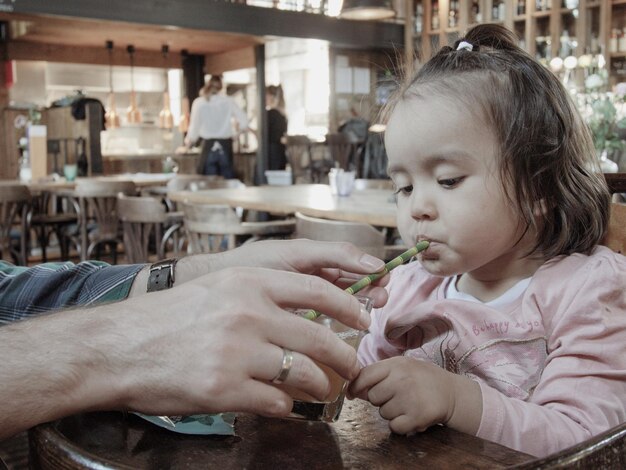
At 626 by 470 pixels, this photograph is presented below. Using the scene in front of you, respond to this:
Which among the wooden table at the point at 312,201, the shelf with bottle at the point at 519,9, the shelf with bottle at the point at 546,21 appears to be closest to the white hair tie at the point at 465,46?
the wooden table at the point at 312,201

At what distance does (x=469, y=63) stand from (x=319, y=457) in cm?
67

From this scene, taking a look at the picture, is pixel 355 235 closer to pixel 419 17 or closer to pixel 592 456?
pixel 592 456

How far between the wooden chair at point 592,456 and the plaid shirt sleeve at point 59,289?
860 millimetres

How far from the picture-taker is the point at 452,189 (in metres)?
0.98

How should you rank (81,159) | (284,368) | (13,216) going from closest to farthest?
(284,368) < (13,216) < (81,159)

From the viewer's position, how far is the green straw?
0.72 meters

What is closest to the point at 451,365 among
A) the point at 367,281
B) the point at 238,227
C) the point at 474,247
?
the point at 474,247

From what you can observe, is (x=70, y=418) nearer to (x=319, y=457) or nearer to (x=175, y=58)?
(x=319, y=457)

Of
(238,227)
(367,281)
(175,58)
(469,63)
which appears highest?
(175,58)

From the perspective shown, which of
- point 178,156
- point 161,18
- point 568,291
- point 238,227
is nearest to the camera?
point 568,291

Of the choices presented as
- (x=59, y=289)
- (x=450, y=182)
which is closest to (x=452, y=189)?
(x=450, y=182)

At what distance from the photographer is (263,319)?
0.61 meters

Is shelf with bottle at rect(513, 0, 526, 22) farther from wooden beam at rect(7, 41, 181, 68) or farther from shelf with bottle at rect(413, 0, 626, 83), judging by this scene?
wooden beam at rect(7, 41, 181, 68)

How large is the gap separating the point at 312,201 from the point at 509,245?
109 inches
